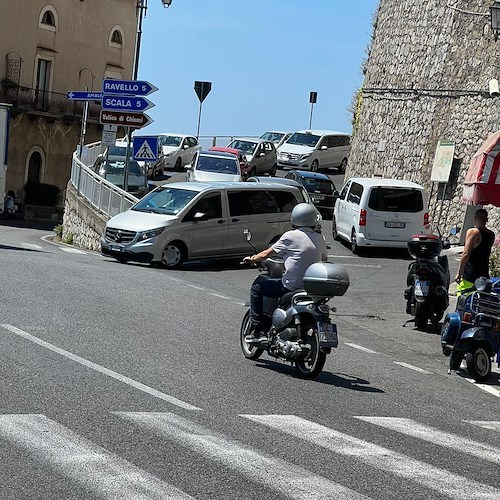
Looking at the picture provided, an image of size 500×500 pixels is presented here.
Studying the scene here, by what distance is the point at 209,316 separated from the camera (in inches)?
688

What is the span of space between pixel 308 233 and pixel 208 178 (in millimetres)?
31782

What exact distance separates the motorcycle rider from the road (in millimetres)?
519

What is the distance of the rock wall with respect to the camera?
34.3 meters

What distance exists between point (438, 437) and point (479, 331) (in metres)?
4.18

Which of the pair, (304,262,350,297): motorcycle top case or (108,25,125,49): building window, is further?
(108,25,125,49): building window

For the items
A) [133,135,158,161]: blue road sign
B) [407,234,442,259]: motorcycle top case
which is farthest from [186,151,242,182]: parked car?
[407,234,442,259]: motorcycle top case

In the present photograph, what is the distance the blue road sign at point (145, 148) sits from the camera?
3650cm

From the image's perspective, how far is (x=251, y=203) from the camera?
29.6 m

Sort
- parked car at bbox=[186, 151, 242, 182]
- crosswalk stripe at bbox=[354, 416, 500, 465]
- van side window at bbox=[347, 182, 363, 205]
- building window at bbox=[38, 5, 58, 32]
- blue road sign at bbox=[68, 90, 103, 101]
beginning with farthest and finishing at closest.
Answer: building window at bbox=[38, 5, 58, 32] < parked car at bbox=[186, 151, 242, 182] < blue road sign at bbox=[68, 90, 103, 101] < van side window at bbox=[347, 182, 363, 205] < crosswalk stripe at bbox=[354, 416, 500, 465]

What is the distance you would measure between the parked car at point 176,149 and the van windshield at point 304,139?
496 centimetres

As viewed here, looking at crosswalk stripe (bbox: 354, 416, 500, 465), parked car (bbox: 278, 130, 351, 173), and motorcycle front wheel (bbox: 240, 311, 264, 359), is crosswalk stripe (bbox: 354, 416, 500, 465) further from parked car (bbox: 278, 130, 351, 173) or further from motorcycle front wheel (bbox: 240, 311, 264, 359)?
parked car (bbox: 278, 130, 351, 173)

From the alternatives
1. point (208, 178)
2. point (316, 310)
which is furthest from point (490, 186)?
point (208, 178)

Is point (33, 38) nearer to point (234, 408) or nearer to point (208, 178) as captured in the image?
point (208, 178)

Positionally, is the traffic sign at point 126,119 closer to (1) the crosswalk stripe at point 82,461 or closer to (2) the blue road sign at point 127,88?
(2) the blue road sign at point 127,88
